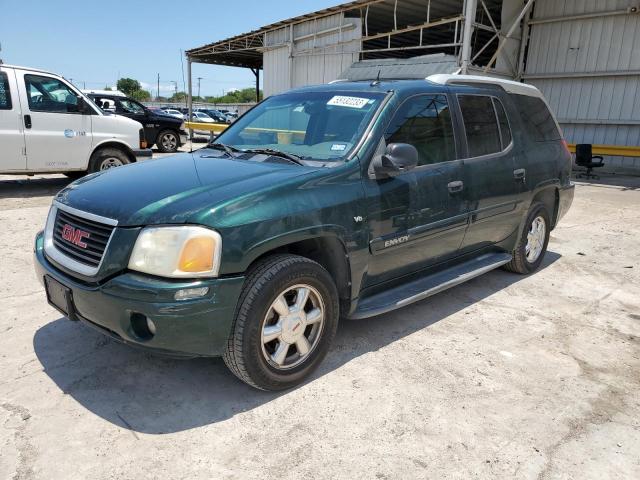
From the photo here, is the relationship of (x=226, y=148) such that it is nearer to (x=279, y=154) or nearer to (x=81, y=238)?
(x=279, y=154)

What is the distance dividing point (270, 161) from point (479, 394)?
76.1 inches

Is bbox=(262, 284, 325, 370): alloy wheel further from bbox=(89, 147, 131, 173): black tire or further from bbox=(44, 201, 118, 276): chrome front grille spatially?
bbox=(89, 147, 131, 173): black tire

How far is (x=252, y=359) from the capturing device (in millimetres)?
2621

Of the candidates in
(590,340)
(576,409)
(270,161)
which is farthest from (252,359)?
(590,340)

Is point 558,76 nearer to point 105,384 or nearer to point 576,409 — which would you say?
point 576,409

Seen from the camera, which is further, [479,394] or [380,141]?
[380,141]

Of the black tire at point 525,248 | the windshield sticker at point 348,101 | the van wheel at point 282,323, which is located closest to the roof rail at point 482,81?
the windshield sticker at point 348,101

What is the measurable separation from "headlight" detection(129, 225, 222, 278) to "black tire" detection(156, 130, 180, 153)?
1366 centimetres

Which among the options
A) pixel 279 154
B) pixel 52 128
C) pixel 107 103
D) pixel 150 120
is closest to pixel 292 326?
pixel 279 154

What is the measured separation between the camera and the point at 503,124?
173 inches

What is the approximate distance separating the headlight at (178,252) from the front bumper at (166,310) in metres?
0.05

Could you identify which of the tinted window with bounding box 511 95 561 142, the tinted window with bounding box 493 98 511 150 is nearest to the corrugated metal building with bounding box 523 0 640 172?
the tinted window with bounding box 511 95 561 142

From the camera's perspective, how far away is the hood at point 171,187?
250cm

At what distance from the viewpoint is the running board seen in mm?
3254
